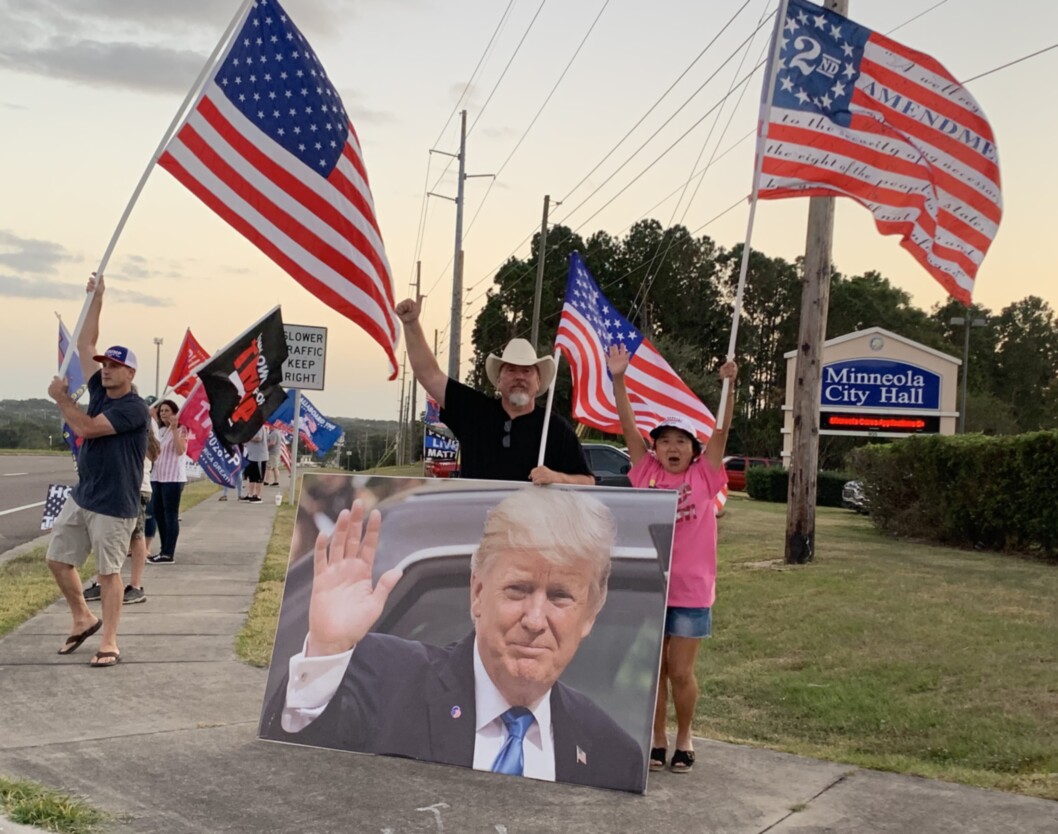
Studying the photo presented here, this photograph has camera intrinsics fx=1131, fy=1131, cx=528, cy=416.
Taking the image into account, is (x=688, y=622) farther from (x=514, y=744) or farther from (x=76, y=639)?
(x=76, y=639)

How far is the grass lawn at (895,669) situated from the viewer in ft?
19.3

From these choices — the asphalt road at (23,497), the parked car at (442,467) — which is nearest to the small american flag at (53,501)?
the asphalt road at (23,497)

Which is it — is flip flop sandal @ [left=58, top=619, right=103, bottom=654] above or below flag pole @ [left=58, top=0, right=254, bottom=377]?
below

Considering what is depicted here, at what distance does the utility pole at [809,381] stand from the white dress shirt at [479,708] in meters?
8.98

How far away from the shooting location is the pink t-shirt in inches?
199

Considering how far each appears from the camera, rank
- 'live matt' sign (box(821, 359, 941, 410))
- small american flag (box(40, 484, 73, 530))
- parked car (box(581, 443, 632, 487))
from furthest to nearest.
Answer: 'live matt' sign (box(821, 359, 941, 410))
parked car (box(581, 443, 632, 487))
small american flag (box(40, 484, 73, 530))

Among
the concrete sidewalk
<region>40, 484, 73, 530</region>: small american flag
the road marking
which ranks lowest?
the concrete sidewalk

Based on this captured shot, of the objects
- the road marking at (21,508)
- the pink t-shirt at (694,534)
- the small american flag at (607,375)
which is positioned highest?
the small american flag at (607,375)

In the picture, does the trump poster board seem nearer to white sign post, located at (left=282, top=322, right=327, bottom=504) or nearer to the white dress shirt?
the white dress shirt

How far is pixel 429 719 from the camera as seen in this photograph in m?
4.96

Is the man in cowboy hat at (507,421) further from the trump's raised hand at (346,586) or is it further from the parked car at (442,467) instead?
the parked car at (442,467)

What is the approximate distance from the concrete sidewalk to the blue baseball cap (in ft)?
6.15

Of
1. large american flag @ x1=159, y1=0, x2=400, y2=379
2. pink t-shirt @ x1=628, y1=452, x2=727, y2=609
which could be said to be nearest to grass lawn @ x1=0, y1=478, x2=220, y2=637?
large american flag @ x1=159, y1=0, x2=400, y2=379

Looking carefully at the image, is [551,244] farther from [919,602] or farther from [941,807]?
[941,807]
